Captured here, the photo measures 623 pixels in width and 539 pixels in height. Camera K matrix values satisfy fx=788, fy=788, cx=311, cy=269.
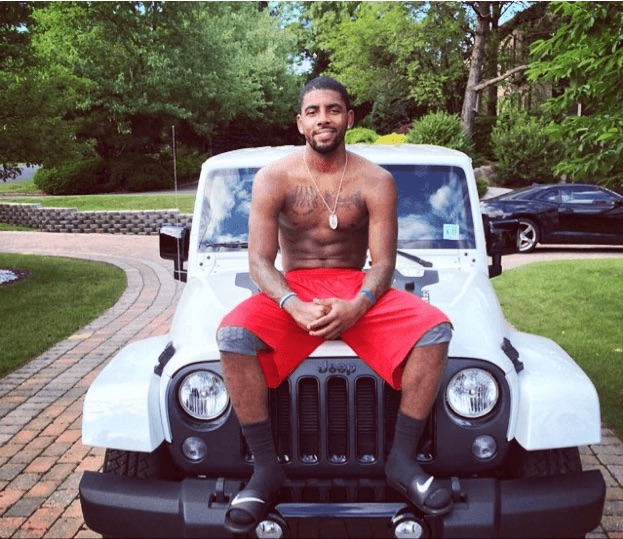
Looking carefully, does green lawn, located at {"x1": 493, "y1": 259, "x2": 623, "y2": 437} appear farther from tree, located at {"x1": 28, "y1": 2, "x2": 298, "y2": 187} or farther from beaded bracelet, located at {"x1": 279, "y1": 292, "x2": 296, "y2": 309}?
tree, located at {"x1": 28, "y1": 2, "x2": 298, "y2": 187}

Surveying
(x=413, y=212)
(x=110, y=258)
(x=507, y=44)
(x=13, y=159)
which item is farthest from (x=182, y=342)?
(x=507, y=44)

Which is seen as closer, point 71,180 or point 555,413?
point 555,413

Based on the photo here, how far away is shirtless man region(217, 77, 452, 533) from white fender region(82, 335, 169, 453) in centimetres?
36

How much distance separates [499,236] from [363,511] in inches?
88.4

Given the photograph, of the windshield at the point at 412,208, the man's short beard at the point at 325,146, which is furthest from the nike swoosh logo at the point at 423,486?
the windshield at the point at 412,208

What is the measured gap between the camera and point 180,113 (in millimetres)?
32000

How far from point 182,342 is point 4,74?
928 cm

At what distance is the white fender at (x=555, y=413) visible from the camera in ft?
9.48

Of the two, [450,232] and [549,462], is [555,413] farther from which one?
[450,232]

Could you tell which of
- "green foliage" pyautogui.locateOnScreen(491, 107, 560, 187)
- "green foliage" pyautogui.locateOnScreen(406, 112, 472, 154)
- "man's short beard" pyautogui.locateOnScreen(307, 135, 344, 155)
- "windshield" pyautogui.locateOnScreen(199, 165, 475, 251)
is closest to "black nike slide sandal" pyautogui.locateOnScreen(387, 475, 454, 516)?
"man's short beard" pyautogui.locateOnScreen(307, 135, 344, 155)

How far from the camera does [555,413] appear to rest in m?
2.91

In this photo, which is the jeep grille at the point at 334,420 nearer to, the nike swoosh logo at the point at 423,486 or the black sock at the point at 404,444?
the black sock at the point at 404,444

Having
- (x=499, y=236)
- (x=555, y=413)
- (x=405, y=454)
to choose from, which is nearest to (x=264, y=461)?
(x=405, y=454)

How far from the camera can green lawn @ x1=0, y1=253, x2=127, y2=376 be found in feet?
26.1
